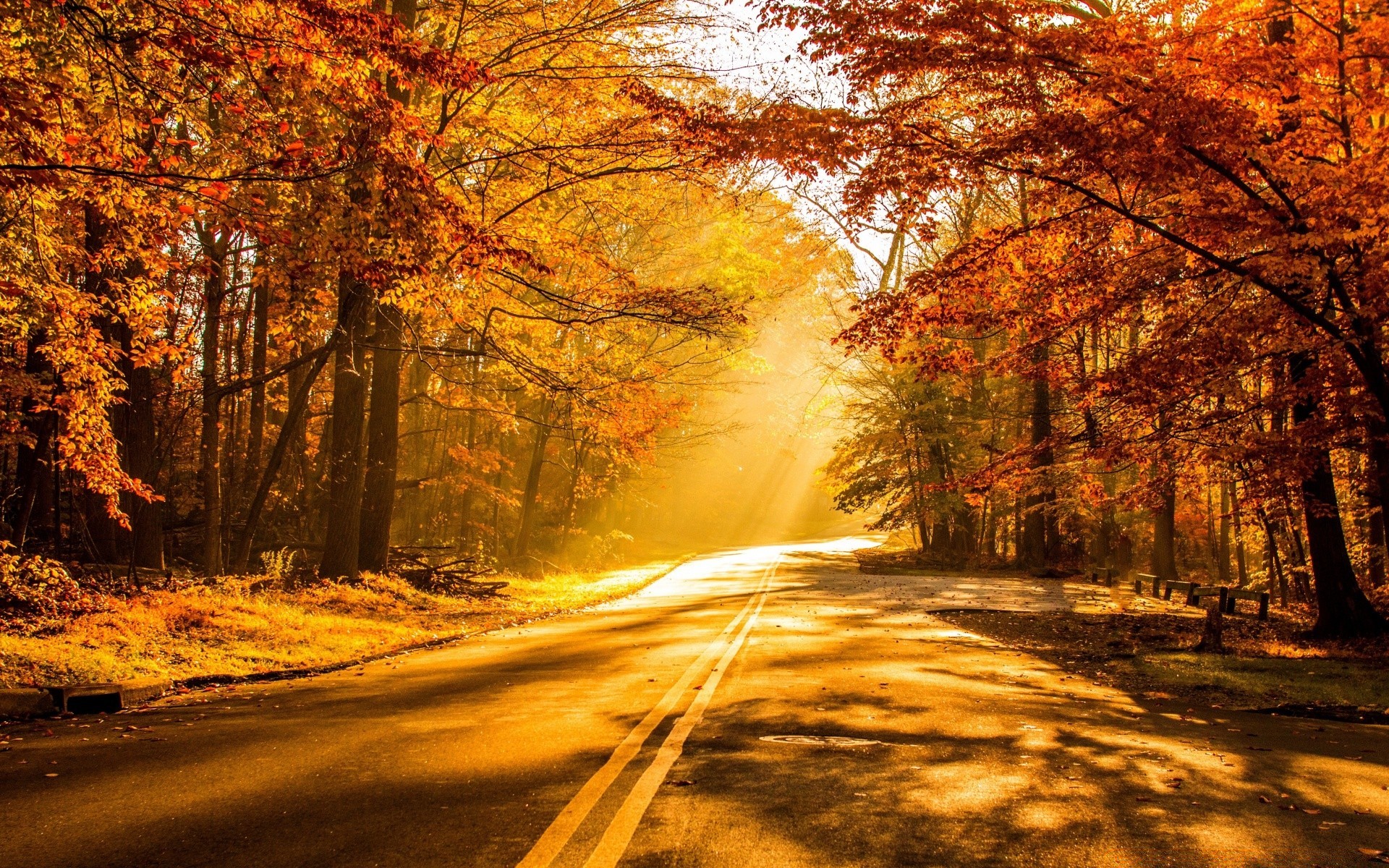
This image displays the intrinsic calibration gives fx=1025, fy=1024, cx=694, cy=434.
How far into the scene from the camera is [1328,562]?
15.4m

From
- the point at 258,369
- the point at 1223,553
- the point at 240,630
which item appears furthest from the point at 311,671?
the point at 1223,553

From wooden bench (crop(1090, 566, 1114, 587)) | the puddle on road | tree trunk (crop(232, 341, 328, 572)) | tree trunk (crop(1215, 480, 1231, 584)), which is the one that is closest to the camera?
the puddle on road

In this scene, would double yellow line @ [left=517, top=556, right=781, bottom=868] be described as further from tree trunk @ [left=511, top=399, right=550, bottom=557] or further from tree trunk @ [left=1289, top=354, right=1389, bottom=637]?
tree trunk @ [left=511, top=399, right=550, bottom=557]

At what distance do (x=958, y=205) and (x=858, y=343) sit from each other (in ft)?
66.4

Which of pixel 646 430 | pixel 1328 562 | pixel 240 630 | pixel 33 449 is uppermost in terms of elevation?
Result: pixel 646 430

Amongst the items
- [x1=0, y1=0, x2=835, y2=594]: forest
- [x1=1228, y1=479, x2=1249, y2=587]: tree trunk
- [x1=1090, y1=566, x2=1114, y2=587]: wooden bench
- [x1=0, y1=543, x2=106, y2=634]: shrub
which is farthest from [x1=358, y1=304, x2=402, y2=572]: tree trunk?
[x1=1228, y1=479, x2=1249, y2=587]: tree trunk

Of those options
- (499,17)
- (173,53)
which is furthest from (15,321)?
(499,17)

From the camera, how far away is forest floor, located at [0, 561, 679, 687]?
30.8 ft

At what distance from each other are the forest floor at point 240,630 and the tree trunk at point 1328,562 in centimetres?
1267

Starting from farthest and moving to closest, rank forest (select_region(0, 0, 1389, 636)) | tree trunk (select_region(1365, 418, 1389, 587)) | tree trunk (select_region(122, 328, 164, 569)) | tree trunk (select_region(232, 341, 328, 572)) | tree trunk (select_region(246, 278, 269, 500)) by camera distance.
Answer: tree trunk (select_region(246, 278, 269, 500)), tree trunk (select_region(122, 328, 164, 569)), tree trunk (select_region(232, 341, 328, 572)), tree trunk (select_region(1365, 418, 1389, 587)), forest (select_region(0, 0, 1389, 636))

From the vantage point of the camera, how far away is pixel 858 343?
15.7 m

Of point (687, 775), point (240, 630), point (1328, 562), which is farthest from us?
point (1328, 562)

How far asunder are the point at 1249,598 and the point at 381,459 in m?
16.4

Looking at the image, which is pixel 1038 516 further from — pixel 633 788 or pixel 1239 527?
pixel 633 788
